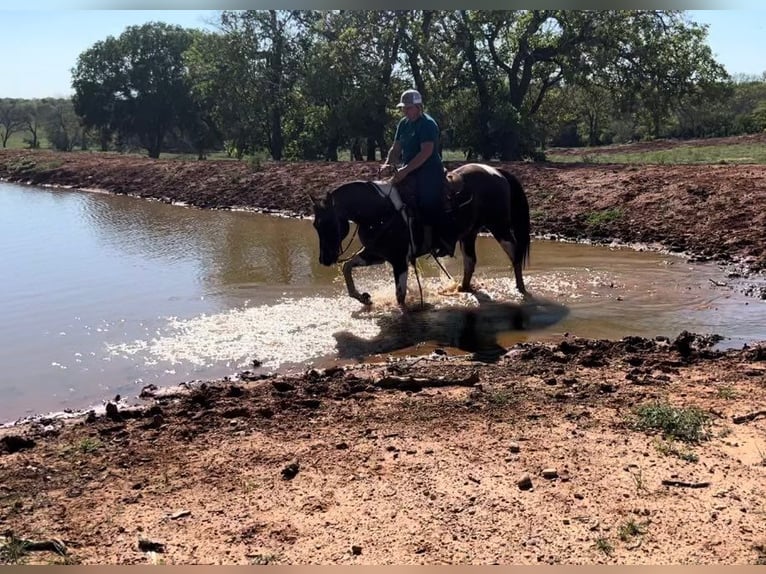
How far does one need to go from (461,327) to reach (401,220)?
1631 millimetres

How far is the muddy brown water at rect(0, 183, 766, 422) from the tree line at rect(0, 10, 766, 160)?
11996 millimetres

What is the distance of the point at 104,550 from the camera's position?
350 cm

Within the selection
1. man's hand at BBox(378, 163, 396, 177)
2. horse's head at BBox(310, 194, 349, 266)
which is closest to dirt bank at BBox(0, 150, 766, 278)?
man's hand at BBox(378, 163, 396, 177)

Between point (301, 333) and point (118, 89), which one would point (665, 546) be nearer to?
point (301, 333)

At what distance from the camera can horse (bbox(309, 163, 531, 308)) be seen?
344 inches

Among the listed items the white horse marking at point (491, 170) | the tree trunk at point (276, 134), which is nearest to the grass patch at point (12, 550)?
the white horse marking at point (491, 170)

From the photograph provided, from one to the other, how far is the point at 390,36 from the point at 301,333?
72.9 ft

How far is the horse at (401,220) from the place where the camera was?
28.7 feet

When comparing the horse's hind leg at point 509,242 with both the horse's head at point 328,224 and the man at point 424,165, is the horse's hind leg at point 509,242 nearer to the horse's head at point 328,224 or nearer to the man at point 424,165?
the man at point 424,165

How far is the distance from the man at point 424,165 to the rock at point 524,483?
17.2 ft

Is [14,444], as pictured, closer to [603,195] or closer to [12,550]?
[12,550]

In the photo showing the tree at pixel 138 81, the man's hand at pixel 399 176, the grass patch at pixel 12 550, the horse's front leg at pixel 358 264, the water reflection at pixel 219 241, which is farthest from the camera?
the tree at pixel 138 81

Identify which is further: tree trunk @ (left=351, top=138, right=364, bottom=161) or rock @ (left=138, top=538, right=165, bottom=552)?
tree trunk @ (left=351, top=138, right=364, bottom=161)

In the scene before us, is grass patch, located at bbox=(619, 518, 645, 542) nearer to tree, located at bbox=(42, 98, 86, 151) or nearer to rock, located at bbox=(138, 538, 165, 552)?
rock, located at bbox=(138, 538, 165, 552)
